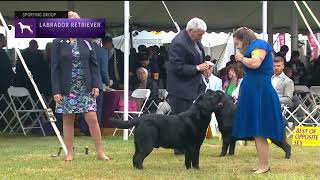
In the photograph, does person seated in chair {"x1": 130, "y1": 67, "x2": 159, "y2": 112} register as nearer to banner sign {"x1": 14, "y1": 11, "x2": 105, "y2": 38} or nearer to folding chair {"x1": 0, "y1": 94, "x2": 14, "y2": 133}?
folding chair {"x1": 0, "y1": 94, "x2": 14, "y2": 133}

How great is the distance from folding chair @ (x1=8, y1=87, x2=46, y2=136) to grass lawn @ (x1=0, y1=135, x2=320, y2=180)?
2.20 m

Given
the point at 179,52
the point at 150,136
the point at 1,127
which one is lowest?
the point at 1,127

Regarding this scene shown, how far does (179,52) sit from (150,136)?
1348 mm

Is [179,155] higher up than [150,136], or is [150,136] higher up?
[150,136]

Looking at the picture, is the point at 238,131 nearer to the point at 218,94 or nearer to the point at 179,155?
the point at 218,94

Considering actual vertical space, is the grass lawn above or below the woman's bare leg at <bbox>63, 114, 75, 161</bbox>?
below

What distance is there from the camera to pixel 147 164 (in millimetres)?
6352

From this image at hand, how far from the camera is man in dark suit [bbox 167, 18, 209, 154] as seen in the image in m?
6.73

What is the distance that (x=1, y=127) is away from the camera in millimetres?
11680

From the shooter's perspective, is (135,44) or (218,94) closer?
(218,94)

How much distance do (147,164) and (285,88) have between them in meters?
3.51

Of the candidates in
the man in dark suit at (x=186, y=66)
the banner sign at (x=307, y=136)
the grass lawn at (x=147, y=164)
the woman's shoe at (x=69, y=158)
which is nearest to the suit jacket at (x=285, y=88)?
the banner sign at (x=307, y=136)

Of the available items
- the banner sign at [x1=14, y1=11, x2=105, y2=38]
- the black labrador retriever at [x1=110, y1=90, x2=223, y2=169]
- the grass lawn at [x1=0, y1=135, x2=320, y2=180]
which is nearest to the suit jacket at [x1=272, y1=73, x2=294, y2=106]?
the grass lawn at [x1=0, y1=135, x2=320, y2=180]

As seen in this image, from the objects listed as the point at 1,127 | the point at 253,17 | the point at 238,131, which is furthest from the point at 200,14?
the point at 238,131
